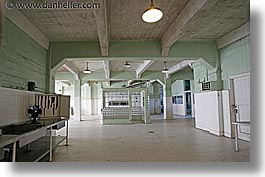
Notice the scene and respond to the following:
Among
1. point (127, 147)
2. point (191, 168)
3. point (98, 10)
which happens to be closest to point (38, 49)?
point (98, 10)

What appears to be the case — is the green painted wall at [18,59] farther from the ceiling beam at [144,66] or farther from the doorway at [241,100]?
the doorway at [241,100]

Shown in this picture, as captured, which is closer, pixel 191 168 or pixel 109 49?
pixel 191 168

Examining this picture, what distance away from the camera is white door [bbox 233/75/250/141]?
227 inches

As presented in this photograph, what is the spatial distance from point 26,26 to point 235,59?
609cm

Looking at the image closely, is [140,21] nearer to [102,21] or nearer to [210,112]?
[102,21]

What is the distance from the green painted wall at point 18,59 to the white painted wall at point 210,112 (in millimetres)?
6015

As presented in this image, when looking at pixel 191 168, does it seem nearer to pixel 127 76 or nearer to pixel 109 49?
pixel 109 49

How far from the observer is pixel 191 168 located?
73.9 inches

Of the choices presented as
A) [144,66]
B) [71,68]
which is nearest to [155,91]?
[144,66]

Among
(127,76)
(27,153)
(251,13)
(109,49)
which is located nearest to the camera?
(251,13)

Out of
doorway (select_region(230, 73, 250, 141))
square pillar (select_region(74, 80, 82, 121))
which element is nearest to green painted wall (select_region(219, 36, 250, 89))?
doorway (select_region(230, 73, 250, 141))

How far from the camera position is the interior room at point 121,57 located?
13.1 feet

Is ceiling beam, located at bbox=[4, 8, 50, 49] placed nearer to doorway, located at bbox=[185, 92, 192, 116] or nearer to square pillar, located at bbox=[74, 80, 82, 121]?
square pillar, located at bbox=[74, 80, 82, 121]

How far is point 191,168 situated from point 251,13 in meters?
1.59
